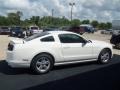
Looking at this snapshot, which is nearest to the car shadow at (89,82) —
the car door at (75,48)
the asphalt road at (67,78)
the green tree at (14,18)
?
the asphalt road at (67,78)

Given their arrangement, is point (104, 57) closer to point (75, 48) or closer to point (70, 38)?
point (75, 48)

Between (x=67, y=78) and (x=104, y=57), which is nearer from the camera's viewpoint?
(x=67, y=78)

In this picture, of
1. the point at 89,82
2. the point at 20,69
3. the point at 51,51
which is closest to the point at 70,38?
the point at 51,51

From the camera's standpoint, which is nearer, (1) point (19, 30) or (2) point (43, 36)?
(2) point (43, 36)

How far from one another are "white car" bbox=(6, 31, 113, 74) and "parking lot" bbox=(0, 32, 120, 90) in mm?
372

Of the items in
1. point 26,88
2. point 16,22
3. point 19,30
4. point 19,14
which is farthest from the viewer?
point 19,14

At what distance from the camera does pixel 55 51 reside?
986 cm

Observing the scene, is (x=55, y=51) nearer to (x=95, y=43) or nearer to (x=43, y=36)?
(x=43, y=36)

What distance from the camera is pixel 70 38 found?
412 inches

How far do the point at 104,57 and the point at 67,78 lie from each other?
10.1 ft

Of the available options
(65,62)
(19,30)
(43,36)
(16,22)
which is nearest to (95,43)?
(65,62)

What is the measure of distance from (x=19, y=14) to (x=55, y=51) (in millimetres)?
94116

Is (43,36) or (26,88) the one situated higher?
(43,36)

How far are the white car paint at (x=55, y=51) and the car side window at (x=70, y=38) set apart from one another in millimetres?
148
